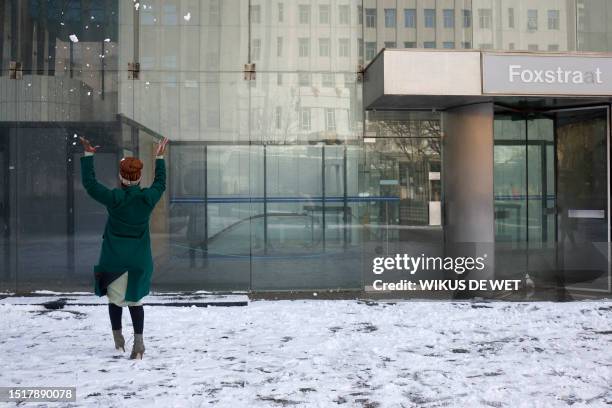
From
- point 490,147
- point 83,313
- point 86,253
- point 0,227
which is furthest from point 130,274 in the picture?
point 490,147

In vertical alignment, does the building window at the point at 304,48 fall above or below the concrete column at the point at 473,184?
above

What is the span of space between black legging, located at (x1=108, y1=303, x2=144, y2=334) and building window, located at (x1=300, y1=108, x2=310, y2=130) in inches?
193

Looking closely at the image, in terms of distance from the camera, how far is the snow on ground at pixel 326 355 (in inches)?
183

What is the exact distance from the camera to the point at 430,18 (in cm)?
971

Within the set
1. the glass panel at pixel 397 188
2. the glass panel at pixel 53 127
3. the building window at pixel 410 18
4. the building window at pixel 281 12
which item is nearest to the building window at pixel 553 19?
the building window at pixel 410 18

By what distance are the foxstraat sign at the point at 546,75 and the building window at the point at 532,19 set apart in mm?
1219

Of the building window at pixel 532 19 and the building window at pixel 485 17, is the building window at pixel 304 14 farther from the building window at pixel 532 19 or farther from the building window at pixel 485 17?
the building window at pixel 532 19

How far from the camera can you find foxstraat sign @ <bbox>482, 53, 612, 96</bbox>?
335 inches

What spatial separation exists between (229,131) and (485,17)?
14.2 ft

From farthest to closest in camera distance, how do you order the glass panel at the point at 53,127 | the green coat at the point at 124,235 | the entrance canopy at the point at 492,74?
1. the glass panel at the point at 53,127
2. the entrance canopy at the point at 492,74
3. the green coat at the point at 124,235

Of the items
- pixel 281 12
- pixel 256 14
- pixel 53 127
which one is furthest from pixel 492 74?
pixel 53 127

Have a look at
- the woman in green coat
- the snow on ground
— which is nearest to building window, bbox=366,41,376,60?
the snow on ground

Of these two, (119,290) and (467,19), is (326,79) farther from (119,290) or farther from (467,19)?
(119,290)

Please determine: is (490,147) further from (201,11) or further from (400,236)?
(201,11)
